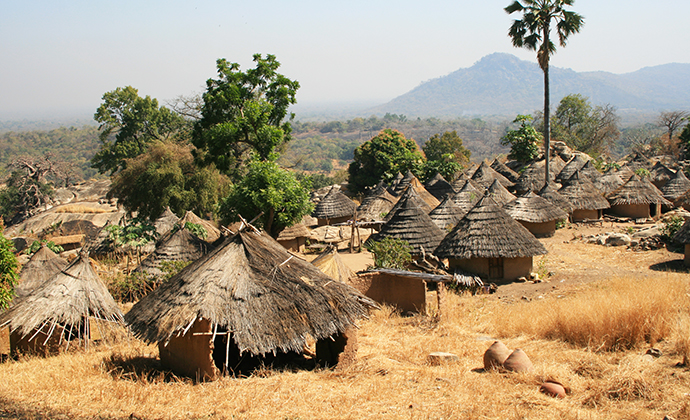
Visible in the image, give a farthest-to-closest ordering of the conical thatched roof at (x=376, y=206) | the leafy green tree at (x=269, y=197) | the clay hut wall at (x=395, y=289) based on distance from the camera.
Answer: the conical thatched roof at (x=376, y=206), the leafy green tree at (x=269, y=197), the clay hut wall at (x=395, y=289)

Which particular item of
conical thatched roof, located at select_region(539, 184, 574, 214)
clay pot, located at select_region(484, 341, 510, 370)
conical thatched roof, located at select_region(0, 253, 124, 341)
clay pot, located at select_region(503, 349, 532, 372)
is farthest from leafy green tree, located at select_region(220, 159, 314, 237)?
conical thatched roof, located at select_region(539, 184, 574, 214)

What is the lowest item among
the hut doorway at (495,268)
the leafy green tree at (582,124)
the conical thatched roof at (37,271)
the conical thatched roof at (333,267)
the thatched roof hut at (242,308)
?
the hut doorway at (495,268)

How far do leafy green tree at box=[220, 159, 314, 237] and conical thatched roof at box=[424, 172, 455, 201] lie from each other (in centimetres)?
1369

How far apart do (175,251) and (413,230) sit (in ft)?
25.1

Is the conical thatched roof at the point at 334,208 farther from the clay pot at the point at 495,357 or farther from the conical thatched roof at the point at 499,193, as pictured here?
the clay pot at the point at 495,357

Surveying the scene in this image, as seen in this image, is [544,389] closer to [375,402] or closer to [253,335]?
[375,402]

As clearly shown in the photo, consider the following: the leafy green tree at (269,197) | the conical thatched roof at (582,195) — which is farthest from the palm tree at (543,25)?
the leafy green tree at (269,197)

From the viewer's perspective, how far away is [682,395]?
625 cm

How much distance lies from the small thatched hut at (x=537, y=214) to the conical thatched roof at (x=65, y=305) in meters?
16.6

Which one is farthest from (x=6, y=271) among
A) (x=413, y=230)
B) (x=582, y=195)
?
(x=582, y=195)

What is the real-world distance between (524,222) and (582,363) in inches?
598

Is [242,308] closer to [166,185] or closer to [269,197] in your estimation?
[269,197]

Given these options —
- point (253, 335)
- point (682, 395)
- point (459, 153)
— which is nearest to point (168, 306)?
point (253, 335)

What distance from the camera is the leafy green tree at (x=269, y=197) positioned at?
17109 millimetres
